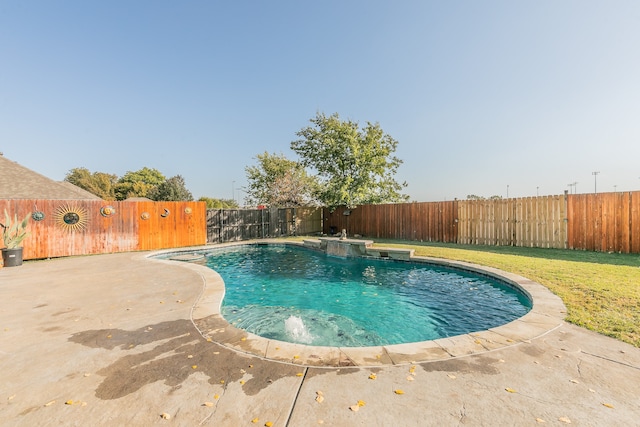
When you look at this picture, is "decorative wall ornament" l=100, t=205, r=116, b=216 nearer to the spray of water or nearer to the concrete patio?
the concrete patio

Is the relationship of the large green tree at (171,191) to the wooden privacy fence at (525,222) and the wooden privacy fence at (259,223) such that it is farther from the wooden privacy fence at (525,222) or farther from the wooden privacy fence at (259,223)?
the wooden privacy fence at (525,222)

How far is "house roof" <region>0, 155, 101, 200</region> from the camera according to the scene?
1308 centimetres

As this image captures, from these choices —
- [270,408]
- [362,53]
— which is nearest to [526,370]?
[270,408]

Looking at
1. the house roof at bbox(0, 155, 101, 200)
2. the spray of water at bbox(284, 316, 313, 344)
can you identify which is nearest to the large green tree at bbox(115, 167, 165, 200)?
the house roof at bbox(0, 155, 101, 200)

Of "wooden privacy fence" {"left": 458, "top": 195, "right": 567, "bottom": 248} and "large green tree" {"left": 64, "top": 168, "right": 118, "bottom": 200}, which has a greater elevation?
"large green tree" {"left": 64, "top": 168, "right": 118, "bottom": 200}

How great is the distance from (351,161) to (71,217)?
1351cm

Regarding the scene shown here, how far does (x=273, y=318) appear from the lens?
4898mm


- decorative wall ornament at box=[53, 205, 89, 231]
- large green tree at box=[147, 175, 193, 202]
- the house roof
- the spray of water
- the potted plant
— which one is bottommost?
the spray of water

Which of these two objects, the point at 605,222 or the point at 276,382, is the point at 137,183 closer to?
the point at 276,382

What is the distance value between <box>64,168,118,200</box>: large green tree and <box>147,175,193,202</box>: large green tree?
8292 millimetres

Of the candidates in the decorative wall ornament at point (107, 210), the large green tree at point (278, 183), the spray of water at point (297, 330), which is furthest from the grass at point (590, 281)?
the large green tree at point (278, 183)

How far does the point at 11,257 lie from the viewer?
796cm

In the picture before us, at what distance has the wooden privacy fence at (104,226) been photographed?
9469mm

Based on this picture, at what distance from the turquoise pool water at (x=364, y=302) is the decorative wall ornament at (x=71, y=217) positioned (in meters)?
6.06
